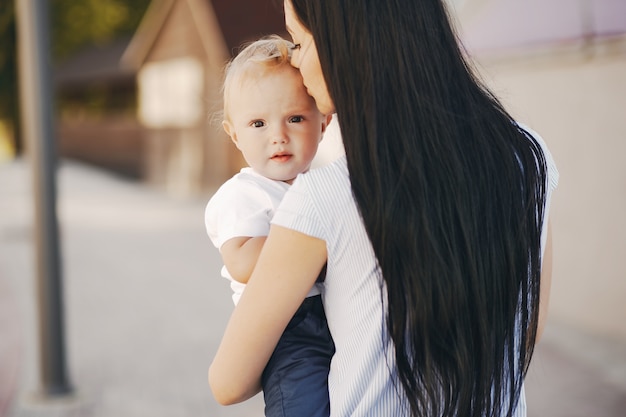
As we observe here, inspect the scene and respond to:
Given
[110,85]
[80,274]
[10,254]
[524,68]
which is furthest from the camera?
[110,85]

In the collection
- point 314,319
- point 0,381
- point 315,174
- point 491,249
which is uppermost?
point 315,174

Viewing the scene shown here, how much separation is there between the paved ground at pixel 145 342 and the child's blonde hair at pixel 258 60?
3276 millimetres

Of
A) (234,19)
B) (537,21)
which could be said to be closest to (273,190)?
(537,21)

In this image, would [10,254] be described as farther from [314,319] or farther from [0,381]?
[314,319]

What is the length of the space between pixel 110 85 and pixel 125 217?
18.4 meters

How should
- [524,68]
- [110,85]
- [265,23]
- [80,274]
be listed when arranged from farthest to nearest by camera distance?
[110,85]
[265,23]
[80,274]
[524,68]

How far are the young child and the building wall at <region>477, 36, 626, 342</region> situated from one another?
14.4ft

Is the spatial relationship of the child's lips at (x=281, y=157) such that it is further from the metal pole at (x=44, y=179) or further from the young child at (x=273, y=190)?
the metal pole at (x=44, y=179)

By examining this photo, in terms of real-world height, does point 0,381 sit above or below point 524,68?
below

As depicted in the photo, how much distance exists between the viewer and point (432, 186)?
1.40 m

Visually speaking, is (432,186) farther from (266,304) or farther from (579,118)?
(579,118)

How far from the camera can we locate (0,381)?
544 centimetres

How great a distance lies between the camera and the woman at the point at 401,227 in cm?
138

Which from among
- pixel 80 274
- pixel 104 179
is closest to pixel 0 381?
pixel 80 274
